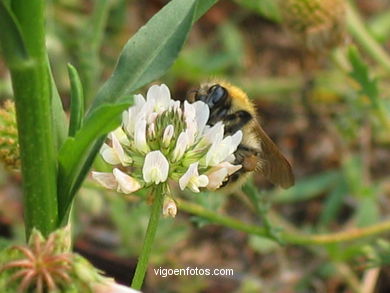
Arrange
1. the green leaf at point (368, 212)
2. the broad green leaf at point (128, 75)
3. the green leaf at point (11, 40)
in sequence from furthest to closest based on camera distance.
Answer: the green leaf at point (368, 212) → the broad green leaf at point (128, 75) → the green leaf at point (11, 40)

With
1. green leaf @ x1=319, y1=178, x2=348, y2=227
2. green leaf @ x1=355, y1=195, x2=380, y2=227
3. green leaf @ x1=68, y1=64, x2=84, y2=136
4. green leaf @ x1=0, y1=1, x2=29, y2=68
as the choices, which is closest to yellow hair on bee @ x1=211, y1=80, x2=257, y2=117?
→ green leaf @ x1=68, y1=64, x2=84, y2=136

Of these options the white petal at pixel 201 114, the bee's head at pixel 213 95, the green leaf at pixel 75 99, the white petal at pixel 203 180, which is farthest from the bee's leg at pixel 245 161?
the green leaf at pixel 75 99

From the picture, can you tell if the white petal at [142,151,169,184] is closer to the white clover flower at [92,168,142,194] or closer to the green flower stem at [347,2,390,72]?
the white clover flower at [92,168,142,194]

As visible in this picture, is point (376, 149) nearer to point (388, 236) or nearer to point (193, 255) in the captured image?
point (388, 236)

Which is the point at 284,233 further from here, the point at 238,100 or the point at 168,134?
the point at 168,134

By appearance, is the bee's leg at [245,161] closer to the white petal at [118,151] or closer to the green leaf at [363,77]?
the white petal at [118,151]

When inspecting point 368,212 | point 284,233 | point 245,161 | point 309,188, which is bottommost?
point 309,188

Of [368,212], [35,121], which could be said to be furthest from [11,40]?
[368,212]
